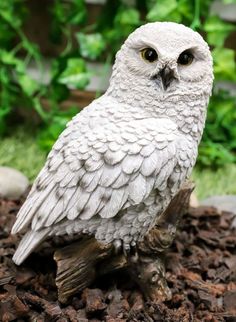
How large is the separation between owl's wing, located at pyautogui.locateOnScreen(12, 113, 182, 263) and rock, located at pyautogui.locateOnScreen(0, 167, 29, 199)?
0.65 metres

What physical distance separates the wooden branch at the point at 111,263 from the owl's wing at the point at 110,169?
4.0 inches

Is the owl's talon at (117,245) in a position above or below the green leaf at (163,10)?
below

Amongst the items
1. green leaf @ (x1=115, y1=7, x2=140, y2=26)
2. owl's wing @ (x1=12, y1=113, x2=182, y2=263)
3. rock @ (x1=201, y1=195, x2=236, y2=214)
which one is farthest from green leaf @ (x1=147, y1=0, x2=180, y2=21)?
owl's wing @ (x1=12, y1=113, x2=182, y2=263)

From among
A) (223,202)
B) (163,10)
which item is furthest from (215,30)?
(223,202)

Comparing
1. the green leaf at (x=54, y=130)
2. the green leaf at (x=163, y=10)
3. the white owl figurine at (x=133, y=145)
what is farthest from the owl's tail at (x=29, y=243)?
the green leaf at (x=163, y=10)

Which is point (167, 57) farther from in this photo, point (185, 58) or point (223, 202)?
point (223, 202)

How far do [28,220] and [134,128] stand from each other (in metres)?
0.35

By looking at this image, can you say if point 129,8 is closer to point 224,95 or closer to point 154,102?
point 224,95

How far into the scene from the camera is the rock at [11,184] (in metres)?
1.92

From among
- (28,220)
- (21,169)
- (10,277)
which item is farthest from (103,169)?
(21,169)

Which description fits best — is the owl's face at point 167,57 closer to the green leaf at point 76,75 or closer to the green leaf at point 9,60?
the green leaf at point 76,75

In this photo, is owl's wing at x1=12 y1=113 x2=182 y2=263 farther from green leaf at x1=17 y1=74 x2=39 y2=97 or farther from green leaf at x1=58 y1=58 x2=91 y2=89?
green leaf at x1=17 y1=74 x2=39 y2=97

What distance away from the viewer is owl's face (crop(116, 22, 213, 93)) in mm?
1205

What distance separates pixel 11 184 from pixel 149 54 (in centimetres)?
89
